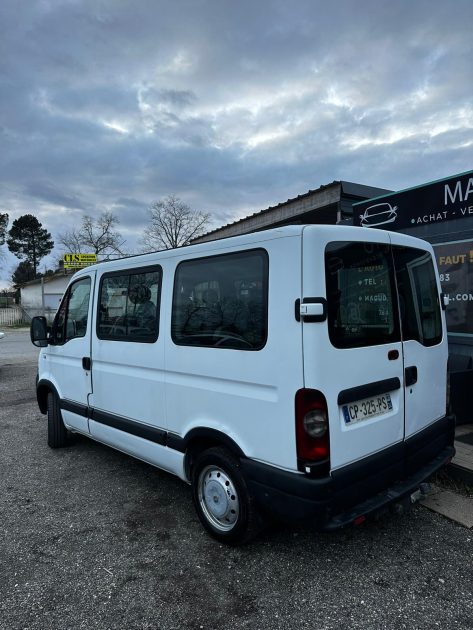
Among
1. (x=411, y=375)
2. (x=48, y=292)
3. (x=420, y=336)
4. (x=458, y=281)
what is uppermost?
(x=48, y=292)

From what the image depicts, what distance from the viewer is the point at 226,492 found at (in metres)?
2.75

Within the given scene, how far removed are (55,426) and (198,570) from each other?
2.94 meters

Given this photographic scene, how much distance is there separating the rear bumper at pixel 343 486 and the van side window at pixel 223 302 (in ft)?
2.59

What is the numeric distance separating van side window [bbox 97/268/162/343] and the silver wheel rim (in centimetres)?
112

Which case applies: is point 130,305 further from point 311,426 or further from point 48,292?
point 48,292

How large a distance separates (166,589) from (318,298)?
76.7 inches

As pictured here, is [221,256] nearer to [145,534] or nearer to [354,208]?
[145,534]

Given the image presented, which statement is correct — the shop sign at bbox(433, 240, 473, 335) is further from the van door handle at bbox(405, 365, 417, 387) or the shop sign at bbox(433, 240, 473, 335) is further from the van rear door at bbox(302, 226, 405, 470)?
the van rear door at bbox(302, 226, 405, 470)

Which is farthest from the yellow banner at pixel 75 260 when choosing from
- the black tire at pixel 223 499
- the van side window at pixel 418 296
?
the van side window at pixel 418 296

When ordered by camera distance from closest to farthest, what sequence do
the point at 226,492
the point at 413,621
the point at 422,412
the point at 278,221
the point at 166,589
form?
the point at 413,621 < the point at 166,589 < the point at 226,492 < the point at 422,412 < the point at 278,221

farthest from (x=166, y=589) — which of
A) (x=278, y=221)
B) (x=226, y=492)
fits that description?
(x=278, y=221)

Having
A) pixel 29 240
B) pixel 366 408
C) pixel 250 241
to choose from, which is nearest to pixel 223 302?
pixel 250 241

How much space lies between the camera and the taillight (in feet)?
7.32

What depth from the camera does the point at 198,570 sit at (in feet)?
8.62
